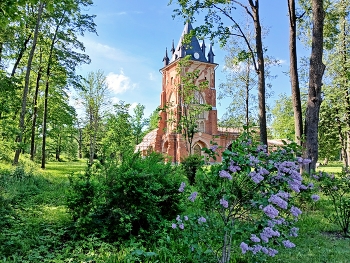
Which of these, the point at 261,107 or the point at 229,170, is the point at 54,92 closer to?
the point at 261,107

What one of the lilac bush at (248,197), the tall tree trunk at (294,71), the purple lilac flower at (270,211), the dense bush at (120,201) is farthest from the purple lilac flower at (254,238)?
the tall tree trunk at (294,71)

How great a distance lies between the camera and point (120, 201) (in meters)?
3.78

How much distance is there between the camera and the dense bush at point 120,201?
11.9 feet

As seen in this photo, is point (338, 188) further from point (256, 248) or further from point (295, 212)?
point (256, 248)

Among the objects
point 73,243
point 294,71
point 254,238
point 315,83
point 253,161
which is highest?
point 294,71

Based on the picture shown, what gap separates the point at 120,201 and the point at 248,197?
193 centimetres

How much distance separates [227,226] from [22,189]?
6547 mm

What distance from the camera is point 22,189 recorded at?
717cm

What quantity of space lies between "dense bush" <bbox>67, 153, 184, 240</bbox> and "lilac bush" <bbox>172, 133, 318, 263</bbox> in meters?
1.06

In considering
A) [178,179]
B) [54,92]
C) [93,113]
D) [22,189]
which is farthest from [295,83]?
[93,113]

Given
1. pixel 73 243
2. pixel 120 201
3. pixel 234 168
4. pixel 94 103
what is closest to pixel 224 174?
pixel 234 168

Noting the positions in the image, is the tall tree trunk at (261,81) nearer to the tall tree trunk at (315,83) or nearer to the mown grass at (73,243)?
the tall tree trunk at (315,83)

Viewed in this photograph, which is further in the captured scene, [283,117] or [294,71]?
[283,117]

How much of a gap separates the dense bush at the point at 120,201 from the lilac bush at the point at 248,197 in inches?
41.6
